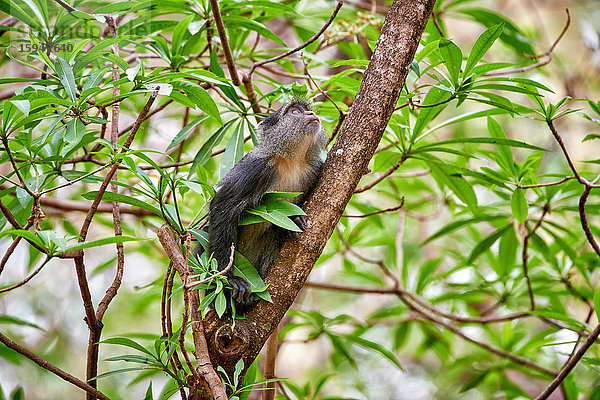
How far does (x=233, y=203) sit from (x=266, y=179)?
0.28 metres

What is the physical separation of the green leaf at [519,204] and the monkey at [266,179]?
0.97 m

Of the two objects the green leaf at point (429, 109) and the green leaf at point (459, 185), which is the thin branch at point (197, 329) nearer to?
the green leaf at point (429, 109)

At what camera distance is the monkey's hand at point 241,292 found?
6.93ft

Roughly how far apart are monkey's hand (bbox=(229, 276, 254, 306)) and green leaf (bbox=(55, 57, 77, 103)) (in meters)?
0.92

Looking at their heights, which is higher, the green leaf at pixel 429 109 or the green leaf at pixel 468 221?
the green leaf at pixel 429 109

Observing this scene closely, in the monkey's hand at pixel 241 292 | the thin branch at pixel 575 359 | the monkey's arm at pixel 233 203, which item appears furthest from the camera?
the monkey's arm at pixel 233 203

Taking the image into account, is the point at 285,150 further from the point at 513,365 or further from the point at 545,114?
the point at 513,365

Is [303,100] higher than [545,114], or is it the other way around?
[303,100]

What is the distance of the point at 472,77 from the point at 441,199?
6.62 feet

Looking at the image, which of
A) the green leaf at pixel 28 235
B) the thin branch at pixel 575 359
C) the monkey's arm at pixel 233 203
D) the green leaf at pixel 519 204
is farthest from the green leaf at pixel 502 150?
the green leaf at pixel 28 235

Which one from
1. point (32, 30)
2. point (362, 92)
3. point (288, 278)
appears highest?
point (32, 30)

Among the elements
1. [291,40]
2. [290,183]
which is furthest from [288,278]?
[291,40]

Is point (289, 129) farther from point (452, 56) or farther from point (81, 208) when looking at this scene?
point (81, 208)

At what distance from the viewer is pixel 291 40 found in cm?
522
